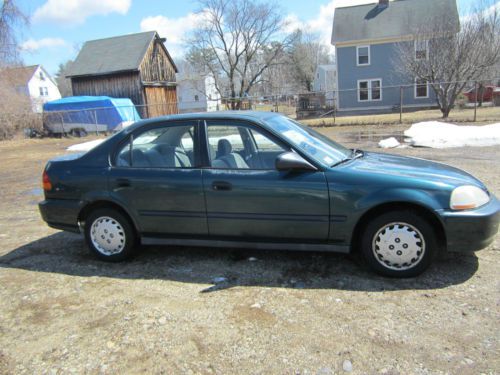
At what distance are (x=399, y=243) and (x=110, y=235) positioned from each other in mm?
2991

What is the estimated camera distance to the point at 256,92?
187 ft

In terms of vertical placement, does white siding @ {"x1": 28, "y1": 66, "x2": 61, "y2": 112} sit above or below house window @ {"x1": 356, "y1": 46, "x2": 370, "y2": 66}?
above

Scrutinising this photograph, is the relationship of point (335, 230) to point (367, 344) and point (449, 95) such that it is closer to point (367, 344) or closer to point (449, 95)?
point (367, 344)

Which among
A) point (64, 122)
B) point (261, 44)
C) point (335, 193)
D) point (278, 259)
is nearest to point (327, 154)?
point (335, 193)

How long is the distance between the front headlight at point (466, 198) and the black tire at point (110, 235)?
3205 mm

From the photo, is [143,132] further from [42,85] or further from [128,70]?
[42,85]

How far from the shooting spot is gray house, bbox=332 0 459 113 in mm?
31172

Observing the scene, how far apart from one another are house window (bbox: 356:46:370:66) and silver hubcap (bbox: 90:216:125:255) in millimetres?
31765

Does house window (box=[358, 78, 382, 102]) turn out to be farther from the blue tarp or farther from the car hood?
the car hood

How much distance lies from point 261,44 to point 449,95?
26.4m

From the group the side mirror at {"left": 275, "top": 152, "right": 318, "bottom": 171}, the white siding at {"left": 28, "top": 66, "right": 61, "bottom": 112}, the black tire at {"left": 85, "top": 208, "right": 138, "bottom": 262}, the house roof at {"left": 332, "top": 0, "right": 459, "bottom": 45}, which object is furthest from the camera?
the white siding at {"left": 28, "top": 66, "right": 61, "bottom": 112}

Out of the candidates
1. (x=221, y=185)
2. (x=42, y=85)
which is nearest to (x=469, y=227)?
(x=221, y=185)

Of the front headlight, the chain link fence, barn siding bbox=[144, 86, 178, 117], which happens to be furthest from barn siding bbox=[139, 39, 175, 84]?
the front headlight

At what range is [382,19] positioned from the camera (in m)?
32.3
